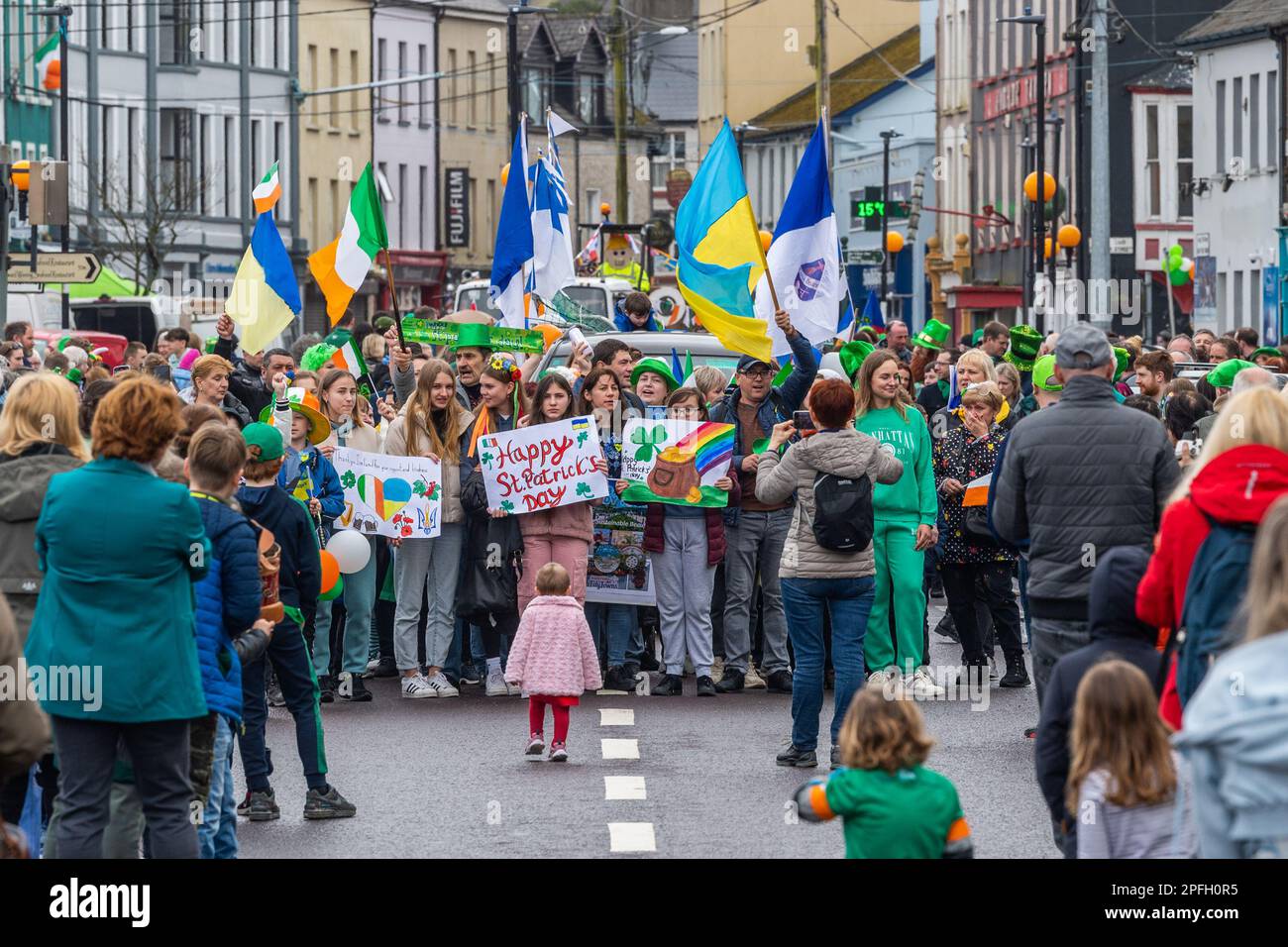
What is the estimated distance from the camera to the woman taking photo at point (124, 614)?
786cm

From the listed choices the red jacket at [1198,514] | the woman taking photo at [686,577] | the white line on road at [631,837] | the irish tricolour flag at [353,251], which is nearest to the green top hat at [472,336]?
the woman taking photo at [686,577]

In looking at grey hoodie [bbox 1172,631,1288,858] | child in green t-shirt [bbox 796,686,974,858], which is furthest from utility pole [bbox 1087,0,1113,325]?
grey hoodie [bbox 1172,631,1288,858]

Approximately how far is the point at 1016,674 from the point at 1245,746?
984 centimetres

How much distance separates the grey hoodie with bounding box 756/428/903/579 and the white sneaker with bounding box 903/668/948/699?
215cm

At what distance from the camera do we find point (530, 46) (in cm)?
9525

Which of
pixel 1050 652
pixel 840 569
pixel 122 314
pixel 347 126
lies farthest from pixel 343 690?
pixel 347 126

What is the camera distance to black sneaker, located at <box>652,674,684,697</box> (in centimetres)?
1495

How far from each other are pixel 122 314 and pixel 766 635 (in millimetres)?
28920

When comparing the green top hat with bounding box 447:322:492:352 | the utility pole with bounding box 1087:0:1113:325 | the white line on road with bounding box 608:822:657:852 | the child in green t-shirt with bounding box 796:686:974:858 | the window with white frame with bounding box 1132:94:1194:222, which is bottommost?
the white line on road with bounding box 608:822:657:852

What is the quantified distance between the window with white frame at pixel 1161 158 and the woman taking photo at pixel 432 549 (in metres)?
42.4

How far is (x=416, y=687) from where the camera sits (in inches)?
587

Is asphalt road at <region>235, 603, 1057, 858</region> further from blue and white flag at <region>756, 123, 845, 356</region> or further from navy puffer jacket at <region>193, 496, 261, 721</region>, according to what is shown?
blue and white flag at <region>756, 123, 845, 356</region>

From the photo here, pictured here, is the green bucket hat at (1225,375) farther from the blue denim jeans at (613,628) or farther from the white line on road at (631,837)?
the white line on road at (631,837)
